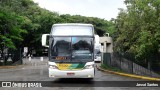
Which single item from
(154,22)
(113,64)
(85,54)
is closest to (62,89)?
(85,54)

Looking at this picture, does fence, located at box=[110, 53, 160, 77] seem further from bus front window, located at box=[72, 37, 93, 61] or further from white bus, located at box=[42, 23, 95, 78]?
bus front window, located at box=[72, 37, 93, 61]

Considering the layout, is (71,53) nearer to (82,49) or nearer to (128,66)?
(82,49)

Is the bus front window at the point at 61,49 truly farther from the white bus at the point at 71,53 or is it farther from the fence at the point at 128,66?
the fence at the point at 128,66

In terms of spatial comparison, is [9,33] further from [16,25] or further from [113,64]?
→ [113,64]

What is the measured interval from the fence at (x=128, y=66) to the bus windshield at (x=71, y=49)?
4.98 m

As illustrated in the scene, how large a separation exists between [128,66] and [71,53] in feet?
26.6

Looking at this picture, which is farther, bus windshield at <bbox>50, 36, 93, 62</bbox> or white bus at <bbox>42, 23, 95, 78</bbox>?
bus windshield at <bbox>50, 36, 93, 62</bbox>

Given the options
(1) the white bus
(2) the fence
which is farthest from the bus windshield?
(2) the fence

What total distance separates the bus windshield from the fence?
4.98 meters

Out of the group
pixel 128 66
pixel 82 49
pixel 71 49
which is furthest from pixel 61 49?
pixel 128 66

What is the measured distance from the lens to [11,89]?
16.1 meters

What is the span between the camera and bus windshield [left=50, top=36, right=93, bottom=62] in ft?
63.7

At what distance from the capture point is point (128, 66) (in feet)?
86.7

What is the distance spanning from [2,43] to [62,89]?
28006 millimetres
